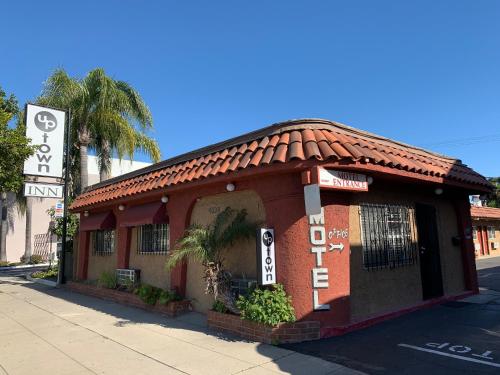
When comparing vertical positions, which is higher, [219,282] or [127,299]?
[219,282]

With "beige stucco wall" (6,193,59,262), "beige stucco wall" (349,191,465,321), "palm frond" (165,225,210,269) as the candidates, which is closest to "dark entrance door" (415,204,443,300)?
"beige stucco wall" (349,191,465,321)

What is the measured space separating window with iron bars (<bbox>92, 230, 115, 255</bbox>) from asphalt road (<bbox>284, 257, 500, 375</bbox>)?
8.68 meters

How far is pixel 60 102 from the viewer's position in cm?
1734

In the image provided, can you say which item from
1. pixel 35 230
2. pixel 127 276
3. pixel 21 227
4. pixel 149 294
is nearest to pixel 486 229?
pixel 127 276

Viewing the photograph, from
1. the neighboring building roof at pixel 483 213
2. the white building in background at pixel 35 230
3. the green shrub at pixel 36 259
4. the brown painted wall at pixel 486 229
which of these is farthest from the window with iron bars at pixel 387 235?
the green shrub at pixel 36 259

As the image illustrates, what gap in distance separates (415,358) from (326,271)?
6.06ft

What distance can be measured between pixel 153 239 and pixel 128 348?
180 inches

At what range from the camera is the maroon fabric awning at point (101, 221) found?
41.4 ft

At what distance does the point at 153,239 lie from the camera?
1100cm

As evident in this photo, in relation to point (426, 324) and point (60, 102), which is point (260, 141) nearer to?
point (426, 324)

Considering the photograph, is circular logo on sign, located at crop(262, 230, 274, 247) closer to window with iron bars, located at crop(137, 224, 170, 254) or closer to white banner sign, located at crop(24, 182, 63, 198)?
window with iron bars, located at crop(137, 224, 170, 254)

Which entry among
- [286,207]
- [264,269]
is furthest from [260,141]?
[264,269]

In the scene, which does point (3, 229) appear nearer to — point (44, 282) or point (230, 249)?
point (44, 282)

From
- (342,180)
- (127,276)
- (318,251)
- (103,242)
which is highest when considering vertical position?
(342,180)
